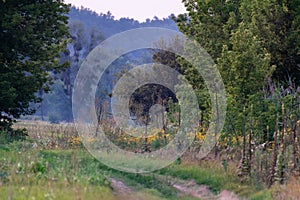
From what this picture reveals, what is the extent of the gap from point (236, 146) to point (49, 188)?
327 inches

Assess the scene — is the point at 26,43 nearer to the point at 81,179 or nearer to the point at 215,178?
the point at 215,178

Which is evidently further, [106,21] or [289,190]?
[106,21]

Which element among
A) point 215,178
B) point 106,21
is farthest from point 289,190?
point 106,21

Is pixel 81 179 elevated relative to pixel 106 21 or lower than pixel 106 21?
lower

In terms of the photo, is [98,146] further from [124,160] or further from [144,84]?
[144,84]

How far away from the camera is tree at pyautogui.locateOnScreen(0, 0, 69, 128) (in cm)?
2202

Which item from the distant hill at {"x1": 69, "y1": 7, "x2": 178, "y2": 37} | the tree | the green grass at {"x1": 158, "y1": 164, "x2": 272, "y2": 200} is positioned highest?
the distant hill at {"x1": 69, "y1": 7, "x2": 178, "y2": 37}

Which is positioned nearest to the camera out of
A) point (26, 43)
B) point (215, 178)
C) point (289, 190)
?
point (289, 190)

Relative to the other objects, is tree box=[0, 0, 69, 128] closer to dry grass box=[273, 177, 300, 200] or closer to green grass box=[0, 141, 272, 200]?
green grass box=[0, 141, 272, 200]

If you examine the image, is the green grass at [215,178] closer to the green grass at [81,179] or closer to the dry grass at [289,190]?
the green grass at [81,179]

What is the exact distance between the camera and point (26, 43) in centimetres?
2264

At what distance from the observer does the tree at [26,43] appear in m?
22.0

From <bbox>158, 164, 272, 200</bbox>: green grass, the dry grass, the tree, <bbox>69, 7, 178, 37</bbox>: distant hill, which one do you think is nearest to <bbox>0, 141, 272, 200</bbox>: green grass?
<bbox>158, 164, 272, 200</bbox>: green grass

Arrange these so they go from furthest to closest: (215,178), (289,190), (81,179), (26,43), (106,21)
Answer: (106,21) → (26,43) → (215,178) → (289,190) → (81,179)
